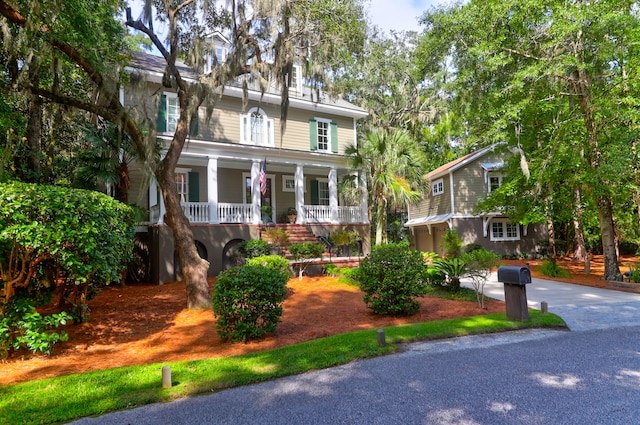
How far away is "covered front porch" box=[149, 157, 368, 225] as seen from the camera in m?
13.9

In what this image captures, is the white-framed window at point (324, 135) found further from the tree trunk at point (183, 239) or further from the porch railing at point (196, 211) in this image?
the tree trunk at point (183, 239)

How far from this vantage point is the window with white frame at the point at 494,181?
69.9 ft

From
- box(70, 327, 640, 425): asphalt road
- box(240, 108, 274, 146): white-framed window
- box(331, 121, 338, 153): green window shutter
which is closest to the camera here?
box(70, 327, 640, 425): asphalt road

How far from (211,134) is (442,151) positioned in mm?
22050

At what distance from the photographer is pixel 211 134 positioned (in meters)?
15.1

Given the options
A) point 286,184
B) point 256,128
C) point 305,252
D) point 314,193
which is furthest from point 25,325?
point 314,193

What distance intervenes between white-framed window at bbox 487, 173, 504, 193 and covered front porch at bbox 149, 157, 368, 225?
897 centimetres

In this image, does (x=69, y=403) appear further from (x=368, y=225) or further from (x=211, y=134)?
(x=368, y=225)

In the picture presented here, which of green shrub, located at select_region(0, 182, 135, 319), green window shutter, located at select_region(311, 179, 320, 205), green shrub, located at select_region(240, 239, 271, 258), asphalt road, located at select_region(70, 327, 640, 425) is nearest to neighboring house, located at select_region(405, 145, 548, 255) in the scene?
green window shutter, located at select_region(311, 179, 320, 205)

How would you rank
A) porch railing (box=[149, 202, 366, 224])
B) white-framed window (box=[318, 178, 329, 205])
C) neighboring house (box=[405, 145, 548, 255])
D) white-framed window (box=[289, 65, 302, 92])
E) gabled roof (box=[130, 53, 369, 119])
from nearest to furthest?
porch railing (box=[149, 202, 366, 224])
gabled roof (box=[130, 53, 369, 119])
white-framed window (box=[289, 65, 302, 92])
white-framed window (box=[318, 178, 329, 205])
neighboring house (box=[405, 145, 548, 255])

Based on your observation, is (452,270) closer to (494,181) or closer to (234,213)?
(234,213)

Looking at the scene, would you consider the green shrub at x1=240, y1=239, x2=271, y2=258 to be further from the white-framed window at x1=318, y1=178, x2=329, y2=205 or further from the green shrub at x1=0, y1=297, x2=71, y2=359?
the green shrub at x1=0, y1=297, x2=71, y2=359

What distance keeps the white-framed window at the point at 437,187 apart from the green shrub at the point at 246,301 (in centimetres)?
1871

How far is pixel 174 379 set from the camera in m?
4.16
